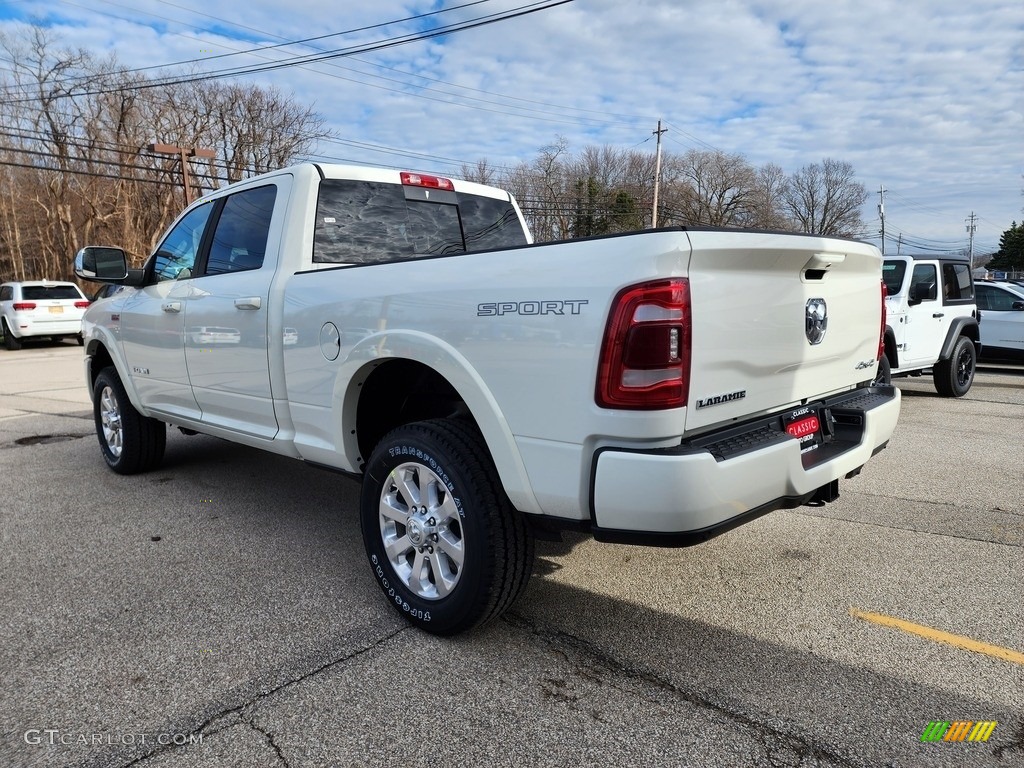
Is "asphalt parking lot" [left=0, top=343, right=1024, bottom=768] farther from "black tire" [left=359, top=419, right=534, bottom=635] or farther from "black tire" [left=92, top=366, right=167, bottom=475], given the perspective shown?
"black tire" [left=92, top=366, right=167, bottom=475]

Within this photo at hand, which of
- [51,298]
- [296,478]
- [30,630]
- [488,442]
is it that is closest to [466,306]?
[488,442]

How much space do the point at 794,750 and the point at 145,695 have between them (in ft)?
7.23

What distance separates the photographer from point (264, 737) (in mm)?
2219

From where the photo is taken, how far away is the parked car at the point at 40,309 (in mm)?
17672

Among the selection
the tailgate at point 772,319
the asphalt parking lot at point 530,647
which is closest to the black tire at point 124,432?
the asphalt parking lot at point 530,647

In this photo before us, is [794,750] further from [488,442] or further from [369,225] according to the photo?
[369,225]

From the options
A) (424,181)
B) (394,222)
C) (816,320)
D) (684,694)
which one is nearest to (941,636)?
(684,694)

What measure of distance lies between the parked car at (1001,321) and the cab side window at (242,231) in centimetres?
1221

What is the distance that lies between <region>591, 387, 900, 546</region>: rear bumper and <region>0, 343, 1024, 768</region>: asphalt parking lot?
24.4 inches

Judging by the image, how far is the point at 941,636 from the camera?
2.78m

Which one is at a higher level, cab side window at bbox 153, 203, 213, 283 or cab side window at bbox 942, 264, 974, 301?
cab side window at bbox 153, 203, 213, 283

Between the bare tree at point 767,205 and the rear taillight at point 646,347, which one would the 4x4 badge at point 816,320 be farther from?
the bare tree at point 767,205

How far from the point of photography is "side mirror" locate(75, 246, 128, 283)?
4.56 m
